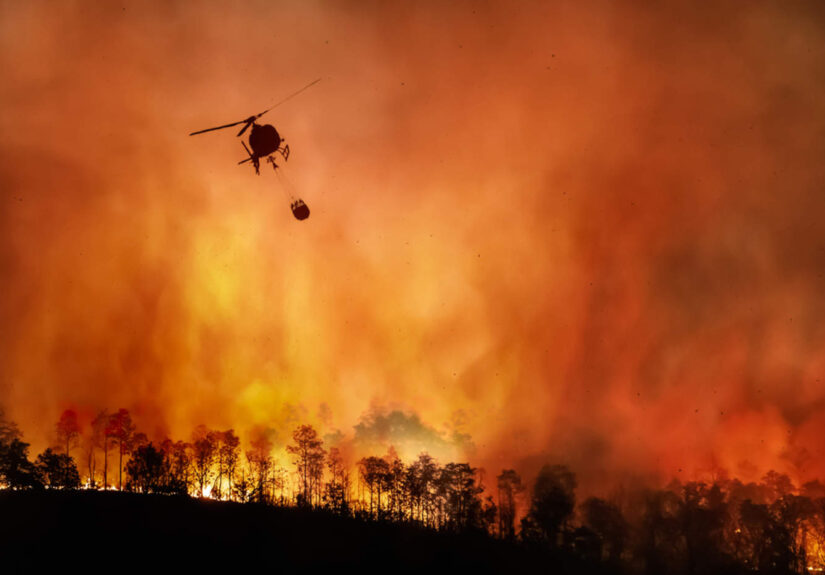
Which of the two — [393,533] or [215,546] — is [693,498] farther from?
[215,546]

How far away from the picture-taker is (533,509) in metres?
112

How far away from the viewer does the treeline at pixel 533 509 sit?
97.3 meters

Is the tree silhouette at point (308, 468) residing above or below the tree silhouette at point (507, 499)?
above

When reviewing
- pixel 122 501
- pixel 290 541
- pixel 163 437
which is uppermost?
pixel 163 437

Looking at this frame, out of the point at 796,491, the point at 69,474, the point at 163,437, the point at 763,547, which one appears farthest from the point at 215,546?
the point at 796,491

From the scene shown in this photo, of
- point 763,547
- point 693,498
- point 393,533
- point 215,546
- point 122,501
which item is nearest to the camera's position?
point 215,546

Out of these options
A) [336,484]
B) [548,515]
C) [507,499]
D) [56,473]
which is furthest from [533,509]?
[56,473]

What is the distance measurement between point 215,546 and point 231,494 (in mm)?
49440

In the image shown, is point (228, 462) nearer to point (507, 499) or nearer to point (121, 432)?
point (121, 432)

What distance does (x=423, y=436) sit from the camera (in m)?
162

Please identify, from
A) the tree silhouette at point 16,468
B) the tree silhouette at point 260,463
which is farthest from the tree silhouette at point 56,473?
the tree silhouette at point 260,463

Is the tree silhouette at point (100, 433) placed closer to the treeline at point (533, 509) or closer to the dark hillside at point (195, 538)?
the treeline at point (533, 509)

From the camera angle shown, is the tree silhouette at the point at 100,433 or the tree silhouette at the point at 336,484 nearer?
the tree silhouette at the point at 336,484

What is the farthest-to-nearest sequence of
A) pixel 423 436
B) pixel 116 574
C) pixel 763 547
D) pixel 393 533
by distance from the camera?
pixel 423 436 → pixel 763 547 → pixel 393 533 → pixel 116 574
